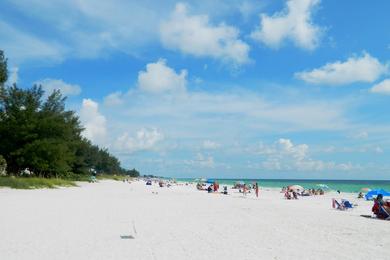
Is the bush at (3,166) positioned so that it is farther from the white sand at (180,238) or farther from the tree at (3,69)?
the white sand at (180,238)

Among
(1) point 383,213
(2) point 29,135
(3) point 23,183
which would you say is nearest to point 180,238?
(1) point 383,213

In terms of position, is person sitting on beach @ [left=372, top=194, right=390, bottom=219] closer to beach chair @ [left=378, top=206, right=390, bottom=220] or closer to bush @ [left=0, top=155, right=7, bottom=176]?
beach chair @ [left=378, top=206, right=390, bottom=220]

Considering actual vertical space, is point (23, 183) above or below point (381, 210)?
above

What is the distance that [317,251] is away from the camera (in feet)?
36.2

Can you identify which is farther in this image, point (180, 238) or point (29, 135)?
point (29, 135)

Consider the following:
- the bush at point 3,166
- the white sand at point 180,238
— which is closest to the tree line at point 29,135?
the bush at point 3,166

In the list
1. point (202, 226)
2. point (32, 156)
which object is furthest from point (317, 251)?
point (32, 156)

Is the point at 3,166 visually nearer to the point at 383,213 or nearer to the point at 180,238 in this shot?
the point at 383,213

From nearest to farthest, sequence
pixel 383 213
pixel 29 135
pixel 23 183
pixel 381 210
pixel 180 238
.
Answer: pixel 180 238 → pixel 383 213 → pixel 381 210 → pixel 23 183 → pixel 29 135

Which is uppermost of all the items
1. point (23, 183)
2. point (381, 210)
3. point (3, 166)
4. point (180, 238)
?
point (3, 166)


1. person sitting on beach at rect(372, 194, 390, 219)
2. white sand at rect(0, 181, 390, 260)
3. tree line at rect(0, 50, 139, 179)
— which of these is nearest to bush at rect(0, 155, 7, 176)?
tree line at rect(0, 50, 139, 179)

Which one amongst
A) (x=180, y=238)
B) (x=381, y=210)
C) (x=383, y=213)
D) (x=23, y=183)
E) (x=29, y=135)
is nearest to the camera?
(x=180, y=238)

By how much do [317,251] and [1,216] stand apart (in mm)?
11859

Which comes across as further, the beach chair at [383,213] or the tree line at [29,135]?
the tree line at [29,135]
